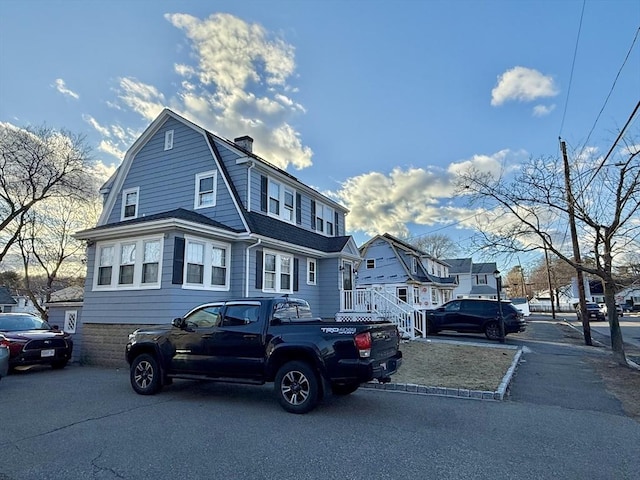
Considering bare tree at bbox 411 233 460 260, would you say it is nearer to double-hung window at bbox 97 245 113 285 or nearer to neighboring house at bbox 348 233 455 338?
neighboring house at bbox 348 233 455 338

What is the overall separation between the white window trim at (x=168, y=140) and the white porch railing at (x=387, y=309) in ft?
30.4

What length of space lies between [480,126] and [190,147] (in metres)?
10.7

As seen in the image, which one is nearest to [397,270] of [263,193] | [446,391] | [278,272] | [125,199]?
[278,272]

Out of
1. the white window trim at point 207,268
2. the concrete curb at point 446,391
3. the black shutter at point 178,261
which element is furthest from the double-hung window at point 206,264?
the concrete curb at point 446,391

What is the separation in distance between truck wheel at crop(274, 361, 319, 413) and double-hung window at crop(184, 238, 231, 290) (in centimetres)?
611

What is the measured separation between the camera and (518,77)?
12.2 meters

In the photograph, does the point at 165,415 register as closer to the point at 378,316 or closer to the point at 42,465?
the point at 42,465

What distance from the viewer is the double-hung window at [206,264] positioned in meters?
11.5

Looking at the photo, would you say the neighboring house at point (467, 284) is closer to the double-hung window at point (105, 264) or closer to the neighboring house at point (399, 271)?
the neighboring house at point (399, 271)

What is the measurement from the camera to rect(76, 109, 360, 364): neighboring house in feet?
37.0

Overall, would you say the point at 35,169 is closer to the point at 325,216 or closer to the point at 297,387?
the point at 325,216

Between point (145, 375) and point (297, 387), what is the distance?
137 inches

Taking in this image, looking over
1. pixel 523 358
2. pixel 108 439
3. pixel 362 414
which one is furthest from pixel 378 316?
pixel 108 439

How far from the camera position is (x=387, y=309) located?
1585 centimetres
